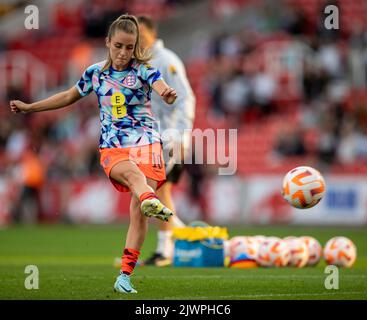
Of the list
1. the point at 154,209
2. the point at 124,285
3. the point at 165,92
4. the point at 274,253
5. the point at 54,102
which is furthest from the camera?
the point at 274,253

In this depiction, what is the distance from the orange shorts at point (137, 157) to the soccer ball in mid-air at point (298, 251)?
336 centimetres

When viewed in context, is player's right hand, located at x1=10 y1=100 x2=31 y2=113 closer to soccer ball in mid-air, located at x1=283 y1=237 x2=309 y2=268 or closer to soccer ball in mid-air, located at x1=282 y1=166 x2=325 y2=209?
soccer ball in mid-air, located at x1=282 y1=166 x2=325 y2=209

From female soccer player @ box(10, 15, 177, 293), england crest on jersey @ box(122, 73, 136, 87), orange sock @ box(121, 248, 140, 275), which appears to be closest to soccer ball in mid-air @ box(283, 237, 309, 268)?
female soccer player @ box(10, 15, 177, 293)

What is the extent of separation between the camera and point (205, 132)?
87.4 ft

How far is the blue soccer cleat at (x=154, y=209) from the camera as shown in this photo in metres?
8.71

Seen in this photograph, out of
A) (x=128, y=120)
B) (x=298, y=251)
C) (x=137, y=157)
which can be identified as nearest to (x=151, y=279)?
(x=137, y=157)

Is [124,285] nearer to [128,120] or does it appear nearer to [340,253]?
[128,120]

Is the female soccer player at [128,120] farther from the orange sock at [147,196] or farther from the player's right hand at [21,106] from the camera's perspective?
the player's right hand at [21,106]

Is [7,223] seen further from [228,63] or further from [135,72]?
Result: [135,72]

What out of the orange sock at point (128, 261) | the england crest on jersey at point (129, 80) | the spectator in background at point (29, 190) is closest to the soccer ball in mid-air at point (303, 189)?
the orange sock at point (128, 261)

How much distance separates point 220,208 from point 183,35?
Result: 879 centimetres

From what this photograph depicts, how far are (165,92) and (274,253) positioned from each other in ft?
13.5

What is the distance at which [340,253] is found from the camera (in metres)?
12.4
